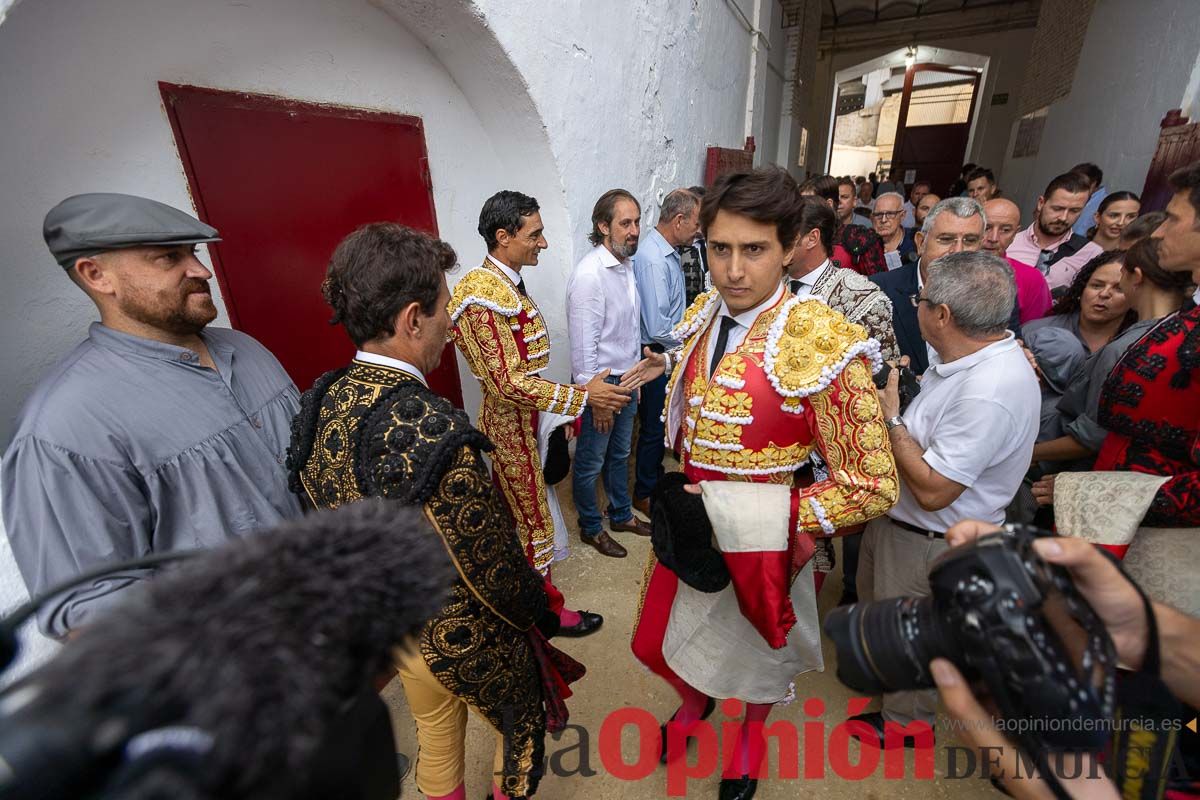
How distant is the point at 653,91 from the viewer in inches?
169

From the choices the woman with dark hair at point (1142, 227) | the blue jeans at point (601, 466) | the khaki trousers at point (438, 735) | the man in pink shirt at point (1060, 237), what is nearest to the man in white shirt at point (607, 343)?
the blue jeans at point (601, 466)

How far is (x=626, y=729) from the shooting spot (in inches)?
86.1

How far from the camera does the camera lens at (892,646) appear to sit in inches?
31.0

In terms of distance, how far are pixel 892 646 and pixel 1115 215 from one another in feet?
15.1

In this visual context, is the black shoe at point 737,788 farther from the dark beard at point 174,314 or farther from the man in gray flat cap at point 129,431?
the dark beard at point 174,314

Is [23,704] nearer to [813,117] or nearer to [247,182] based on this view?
[247,182]

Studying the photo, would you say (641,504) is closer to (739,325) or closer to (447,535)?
(739,325)

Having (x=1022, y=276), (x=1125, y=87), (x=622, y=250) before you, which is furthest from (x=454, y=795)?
(x=1125, y=87)

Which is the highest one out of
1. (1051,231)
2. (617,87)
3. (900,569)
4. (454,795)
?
(617,87)

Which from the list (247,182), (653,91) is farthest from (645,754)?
(653,91)

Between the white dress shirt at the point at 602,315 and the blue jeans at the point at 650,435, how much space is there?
34cm

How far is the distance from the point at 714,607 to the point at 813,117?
1594 cm

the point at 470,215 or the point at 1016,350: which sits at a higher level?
the point at 470,215

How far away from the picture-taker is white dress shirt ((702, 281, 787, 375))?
63.2 inches
